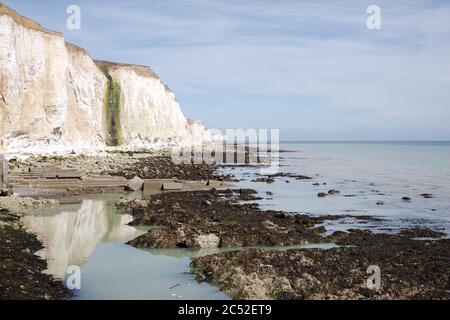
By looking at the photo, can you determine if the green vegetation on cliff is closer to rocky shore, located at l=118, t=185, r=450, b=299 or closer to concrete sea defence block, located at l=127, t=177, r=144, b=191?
concrete sea defence block, located at l=127, t=177, r=144, b=191

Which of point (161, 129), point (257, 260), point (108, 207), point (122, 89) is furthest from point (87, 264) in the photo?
point (161, 129)

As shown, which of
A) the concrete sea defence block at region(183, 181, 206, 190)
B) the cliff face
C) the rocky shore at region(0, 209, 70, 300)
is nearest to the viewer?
the rocky shore at region(0, 209, 70, 300)

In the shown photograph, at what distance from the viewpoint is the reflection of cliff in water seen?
539 inches

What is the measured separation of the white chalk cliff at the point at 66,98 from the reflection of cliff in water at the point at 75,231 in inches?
945

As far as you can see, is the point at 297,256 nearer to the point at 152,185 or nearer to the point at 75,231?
the point at 75,231

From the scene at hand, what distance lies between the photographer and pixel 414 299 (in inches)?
395

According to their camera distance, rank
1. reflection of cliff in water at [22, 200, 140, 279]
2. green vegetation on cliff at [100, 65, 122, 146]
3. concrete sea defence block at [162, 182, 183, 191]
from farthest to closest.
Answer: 1. green vegetation on cliff at [100, 65, 122, 146]
2. concrete sea defence block at [162, 182, 183, 191]
3. reflection of cliff in water at [22, 200, 140, 279]

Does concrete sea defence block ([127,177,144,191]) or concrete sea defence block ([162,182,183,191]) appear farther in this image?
concrete sea defence block ([162,182,183,191])

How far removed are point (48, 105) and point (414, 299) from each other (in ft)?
154

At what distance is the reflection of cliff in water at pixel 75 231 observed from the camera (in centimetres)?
1369

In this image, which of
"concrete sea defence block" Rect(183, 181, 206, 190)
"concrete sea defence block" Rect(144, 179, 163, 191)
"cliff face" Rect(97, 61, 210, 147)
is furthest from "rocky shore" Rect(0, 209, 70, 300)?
"cliff face" Rect(97, 61, 210, 147)

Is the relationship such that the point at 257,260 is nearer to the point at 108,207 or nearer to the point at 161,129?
the point at 108,207

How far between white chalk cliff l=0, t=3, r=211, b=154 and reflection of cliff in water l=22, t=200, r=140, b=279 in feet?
78.8

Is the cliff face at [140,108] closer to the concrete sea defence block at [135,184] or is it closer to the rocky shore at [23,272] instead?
the concrete sea defence block at [135,184]
